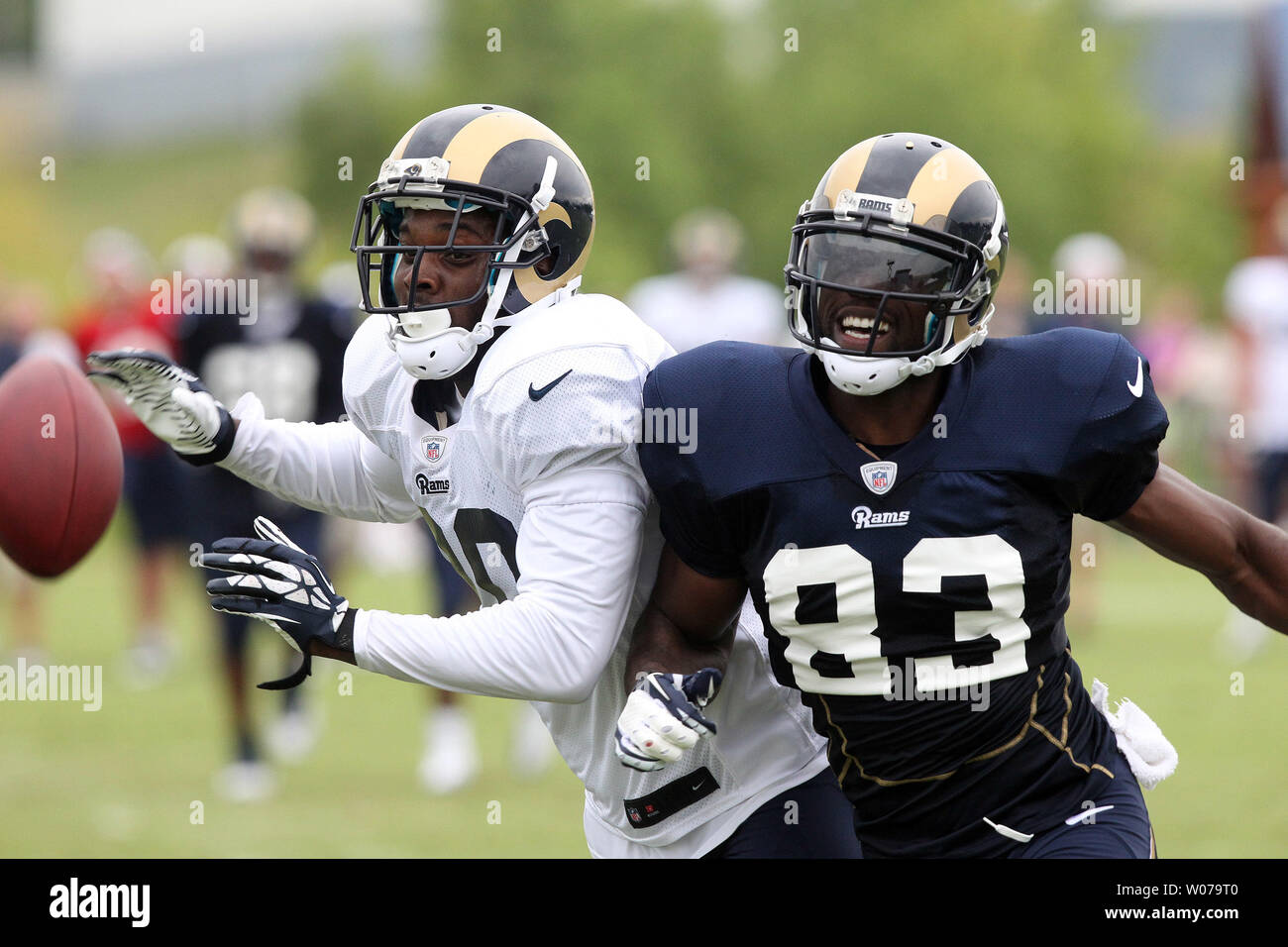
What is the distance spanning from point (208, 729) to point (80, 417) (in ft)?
12.7

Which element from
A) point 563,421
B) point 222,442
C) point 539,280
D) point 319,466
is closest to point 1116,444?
point 563,421

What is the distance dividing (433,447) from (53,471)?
3.62ft

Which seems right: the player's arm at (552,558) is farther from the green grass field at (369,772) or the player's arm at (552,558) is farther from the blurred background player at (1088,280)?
the blurred background player at (1088,280)

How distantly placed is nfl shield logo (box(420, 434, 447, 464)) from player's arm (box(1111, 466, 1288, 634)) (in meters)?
1.15

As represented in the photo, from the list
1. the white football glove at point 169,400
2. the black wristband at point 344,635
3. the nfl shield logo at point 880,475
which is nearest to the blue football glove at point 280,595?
the black wristband at point 344,635

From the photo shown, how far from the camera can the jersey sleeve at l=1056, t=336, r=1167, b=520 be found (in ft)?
8.47

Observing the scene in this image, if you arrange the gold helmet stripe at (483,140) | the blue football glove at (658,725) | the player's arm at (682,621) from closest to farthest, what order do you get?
the blue football glove at (658,725), the player's arm at (682,621), the gold helmet stripe at (483,140)

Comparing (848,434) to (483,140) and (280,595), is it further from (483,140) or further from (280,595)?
(280,595)

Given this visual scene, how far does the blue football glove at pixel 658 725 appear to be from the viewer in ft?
8.28

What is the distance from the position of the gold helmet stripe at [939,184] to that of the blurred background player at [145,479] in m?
6.64

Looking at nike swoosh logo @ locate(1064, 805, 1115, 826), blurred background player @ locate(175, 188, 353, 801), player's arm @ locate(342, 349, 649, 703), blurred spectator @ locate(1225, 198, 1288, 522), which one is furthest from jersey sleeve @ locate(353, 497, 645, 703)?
blurred spectator @ locate(1225, 198, 1288, 522)

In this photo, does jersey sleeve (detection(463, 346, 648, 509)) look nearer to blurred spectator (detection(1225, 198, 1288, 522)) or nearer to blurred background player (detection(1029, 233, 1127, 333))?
blurred spectator (detection(1225, 198, 1288, 522))

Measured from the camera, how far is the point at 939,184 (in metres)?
2.68

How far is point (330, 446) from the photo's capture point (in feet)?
10.8
